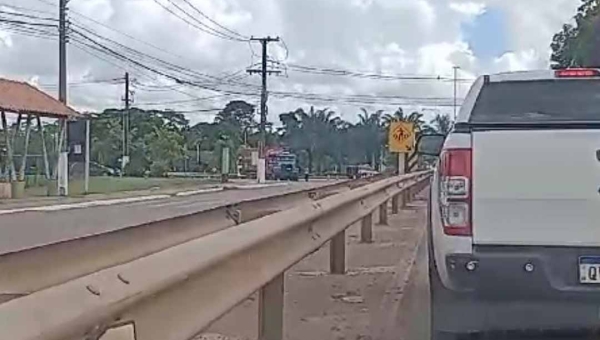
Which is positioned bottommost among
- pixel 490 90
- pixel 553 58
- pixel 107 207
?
pixel 107 207

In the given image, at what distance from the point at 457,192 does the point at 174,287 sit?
269 centimetres

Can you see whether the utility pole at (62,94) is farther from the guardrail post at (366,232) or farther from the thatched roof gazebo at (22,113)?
the guardrail post at (366,232)

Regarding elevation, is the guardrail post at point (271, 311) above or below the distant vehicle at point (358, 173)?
below

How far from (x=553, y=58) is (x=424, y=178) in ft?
126

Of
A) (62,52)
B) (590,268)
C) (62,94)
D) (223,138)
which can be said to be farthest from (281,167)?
(590,268)

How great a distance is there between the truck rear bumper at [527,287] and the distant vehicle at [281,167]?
240ft

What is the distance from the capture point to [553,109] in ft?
22.5

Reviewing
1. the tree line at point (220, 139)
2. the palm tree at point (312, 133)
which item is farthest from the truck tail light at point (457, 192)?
the palm tree at point (312, 133)

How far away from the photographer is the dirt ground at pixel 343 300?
25.3ft

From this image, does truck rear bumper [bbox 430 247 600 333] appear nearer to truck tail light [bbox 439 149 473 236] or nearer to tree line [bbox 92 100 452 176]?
truck tail light [bbox 439 149 473 236]

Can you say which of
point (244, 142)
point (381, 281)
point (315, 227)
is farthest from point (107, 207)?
point (244, 142)

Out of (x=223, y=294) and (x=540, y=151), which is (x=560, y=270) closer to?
(x=540, y=151)

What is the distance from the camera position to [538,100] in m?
6.97

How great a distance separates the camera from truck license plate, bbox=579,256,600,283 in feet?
19.2
